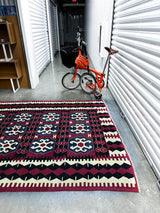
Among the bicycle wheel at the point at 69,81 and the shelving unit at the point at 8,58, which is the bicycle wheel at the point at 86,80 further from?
the shelving unit at the point at 8,58

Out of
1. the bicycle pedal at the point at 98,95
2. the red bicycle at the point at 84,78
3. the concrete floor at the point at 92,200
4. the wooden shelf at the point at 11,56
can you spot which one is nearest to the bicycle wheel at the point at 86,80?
the red bicycle at the point at 84,78

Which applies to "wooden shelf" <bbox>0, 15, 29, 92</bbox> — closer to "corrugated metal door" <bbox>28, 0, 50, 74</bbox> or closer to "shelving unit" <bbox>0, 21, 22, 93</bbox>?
"shelving unit" <bbox>0, 21, 22, 93</bbox>

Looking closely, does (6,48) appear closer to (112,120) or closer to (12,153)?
(12,153)

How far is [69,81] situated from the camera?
336 centimetres

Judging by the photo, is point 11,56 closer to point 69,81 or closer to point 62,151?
point 69,81

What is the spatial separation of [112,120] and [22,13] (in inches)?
108

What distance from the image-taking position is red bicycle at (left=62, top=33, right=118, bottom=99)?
115 inches

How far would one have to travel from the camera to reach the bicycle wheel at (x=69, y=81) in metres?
3.25

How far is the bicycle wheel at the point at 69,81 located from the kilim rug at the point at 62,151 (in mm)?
882

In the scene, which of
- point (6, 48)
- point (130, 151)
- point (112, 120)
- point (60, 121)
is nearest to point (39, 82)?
point (6, 48)

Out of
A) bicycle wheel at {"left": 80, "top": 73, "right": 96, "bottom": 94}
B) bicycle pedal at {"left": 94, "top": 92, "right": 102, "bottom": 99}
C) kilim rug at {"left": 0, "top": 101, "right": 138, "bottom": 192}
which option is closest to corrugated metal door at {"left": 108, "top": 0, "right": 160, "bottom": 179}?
kilim rug at {"left": 0, "top": 101, "right": 138, "bottom": 192}

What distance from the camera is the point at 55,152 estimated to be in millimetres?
1759

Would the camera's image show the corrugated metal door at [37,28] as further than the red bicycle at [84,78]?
Yes

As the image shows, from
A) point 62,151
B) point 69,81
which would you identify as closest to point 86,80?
point 69,81
